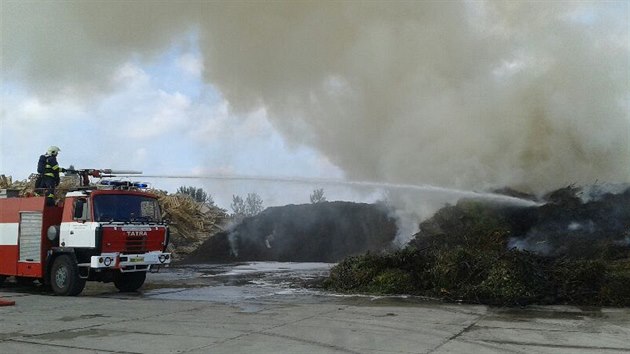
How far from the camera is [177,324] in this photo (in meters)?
7.46

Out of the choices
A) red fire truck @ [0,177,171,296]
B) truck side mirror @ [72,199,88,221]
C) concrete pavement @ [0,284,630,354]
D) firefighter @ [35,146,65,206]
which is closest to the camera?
concrete pavement @ [0,284,630,354]

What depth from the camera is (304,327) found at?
7188 mm

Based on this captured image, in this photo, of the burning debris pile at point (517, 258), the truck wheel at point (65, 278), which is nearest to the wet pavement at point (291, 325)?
the truck wheel at point (65, 278)

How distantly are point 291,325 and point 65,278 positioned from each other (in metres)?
6.47

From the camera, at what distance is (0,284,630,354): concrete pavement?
5934 mm

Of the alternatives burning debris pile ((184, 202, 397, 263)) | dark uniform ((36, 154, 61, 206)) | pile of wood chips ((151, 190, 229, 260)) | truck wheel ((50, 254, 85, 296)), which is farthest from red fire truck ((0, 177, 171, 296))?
pile of wood chips ((151, 190, 229, 260))

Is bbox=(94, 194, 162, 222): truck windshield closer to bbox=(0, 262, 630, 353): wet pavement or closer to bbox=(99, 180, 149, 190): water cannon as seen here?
bbox=(99, 180, 149, 190): water cannon

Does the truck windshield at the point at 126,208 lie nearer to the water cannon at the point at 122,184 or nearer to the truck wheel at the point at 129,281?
the water cannon at the point at 122,184

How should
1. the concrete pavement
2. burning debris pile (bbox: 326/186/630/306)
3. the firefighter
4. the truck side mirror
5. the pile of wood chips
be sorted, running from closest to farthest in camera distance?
the concrete pavement → burning debris pile (bbox: 326/186/630/306) → the truck side mirror → the firefighter → the pile of wood chips

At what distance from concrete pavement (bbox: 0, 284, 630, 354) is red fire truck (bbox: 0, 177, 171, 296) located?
4.08ft

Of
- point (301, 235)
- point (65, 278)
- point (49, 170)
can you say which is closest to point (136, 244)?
point (65, 278)

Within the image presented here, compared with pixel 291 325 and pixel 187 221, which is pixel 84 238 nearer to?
pixel 291 325

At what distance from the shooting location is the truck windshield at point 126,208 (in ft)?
36.8

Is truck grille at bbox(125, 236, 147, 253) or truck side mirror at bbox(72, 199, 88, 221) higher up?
truck side mirror at bbox(72, 199, 88, 221)
